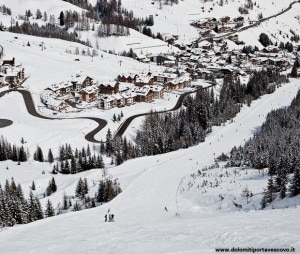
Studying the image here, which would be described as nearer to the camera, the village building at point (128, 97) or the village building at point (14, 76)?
the village building at point (128, 97)

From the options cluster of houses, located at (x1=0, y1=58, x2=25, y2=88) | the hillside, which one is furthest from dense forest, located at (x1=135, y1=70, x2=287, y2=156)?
cluster of houses, located at (x1=0, y1=58, x2=25, y2=88)

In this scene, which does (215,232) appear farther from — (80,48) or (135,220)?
(80,48)

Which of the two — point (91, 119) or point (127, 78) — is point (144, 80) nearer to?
point (127, 78)

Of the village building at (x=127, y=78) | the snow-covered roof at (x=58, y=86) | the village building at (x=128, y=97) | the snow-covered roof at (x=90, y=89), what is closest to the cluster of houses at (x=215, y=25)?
the village building at (x=127, y=78)

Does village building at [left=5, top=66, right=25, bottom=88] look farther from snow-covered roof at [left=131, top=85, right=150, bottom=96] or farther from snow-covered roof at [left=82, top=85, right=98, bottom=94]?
snow-covered roof at [left=131, top=85, right=150, bottom=96]

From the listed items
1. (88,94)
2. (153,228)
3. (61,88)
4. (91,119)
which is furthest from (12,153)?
(153,228)

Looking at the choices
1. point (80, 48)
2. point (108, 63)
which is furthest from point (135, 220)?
point (80, 48)

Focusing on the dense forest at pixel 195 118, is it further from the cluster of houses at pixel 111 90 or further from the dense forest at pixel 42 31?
the dense forest at pixel 42 31
